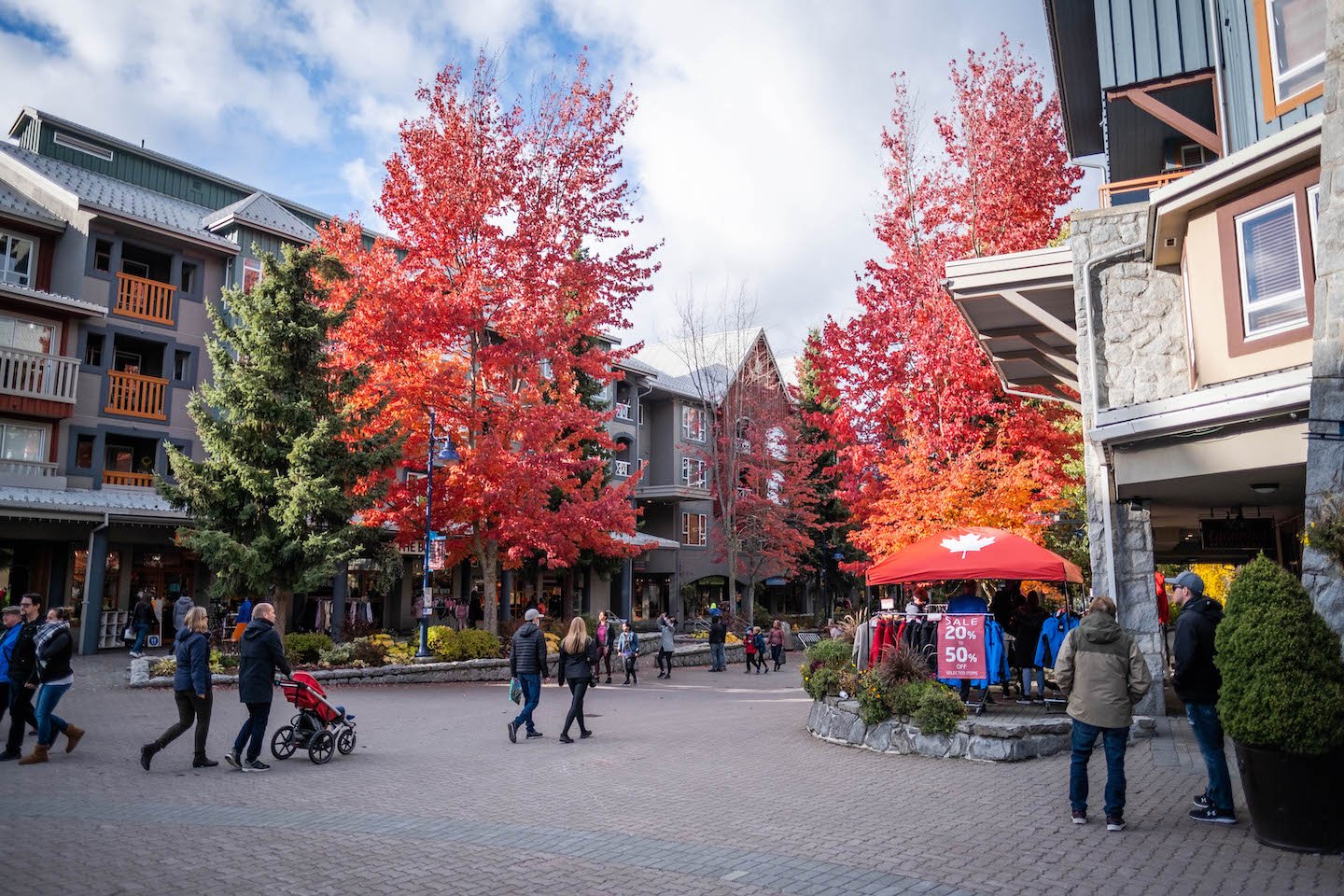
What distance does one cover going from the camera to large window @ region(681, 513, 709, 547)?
146ft

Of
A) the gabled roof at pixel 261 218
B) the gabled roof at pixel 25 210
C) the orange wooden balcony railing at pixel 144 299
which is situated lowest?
the orange wooden balcony railing at pixel 144 299

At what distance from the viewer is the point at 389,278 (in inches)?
827

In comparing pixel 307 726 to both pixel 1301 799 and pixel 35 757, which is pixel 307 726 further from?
pixel 1301 799

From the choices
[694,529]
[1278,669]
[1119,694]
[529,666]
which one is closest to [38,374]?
[529,666]

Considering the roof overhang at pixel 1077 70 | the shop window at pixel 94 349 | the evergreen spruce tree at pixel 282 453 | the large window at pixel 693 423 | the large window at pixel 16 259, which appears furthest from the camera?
the large window at pixel 693 423

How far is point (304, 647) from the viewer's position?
19578 millimetres

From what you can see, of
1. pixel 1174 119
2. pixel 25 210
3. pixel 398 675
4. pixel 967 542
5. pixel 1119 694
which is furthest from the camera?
pixel 25 210

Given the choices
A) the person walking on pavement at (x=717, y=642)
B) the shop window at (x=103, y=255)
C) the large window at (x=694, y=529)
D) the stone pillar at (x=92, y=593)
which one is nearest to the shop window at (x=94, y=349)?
the shop window at (x=103, y=255)

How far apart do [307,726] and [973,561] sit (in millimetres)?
8484

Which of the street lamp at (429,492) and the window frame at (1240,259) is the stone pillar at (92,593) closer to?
the street lamp at (429,492)

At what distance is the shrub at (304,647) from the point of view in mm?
19453

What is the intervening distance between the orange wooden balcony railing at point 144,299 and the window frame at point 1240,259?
26.1 metres

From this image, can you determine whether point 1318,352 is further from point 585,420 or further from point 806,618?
point 806,618

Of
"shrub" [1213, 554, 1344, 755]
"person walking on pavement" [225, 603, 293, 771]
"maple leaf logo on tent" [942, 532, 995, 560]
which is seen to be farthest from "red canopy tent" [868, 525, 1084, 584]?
"person walking on pavement" [225, 603, 293, 771]
